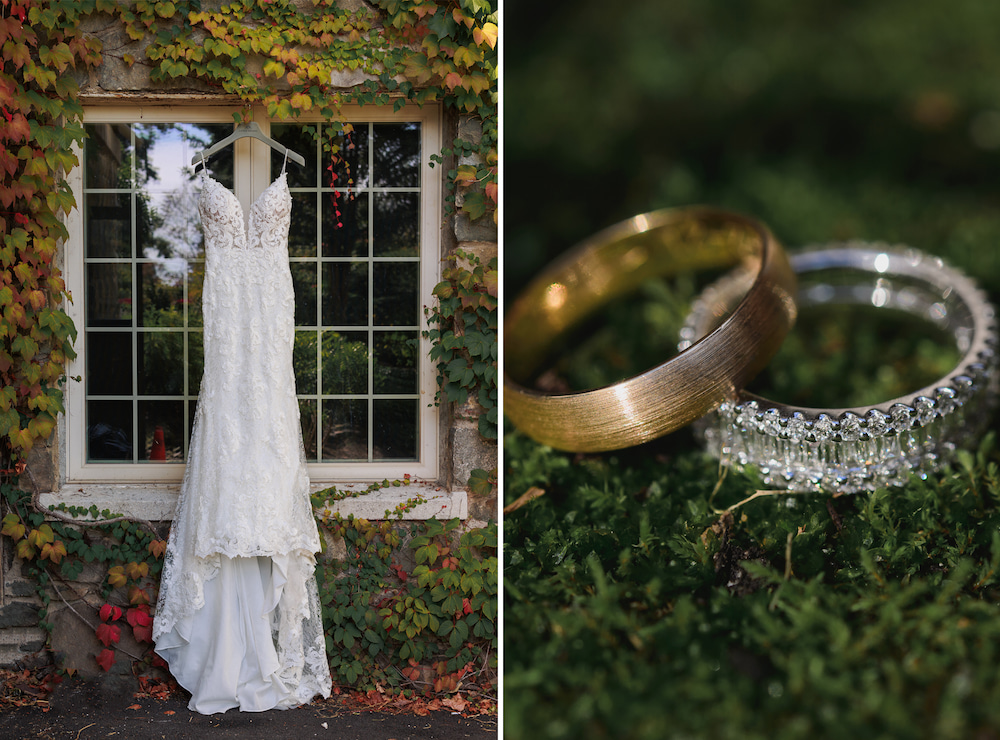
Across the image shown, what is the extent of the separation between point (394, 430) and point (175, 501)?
2.44 ft

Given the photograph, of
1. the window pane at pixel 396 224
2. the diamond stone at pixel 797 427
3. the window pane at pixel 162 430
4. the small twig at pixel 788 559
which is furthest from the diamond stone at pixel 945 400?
the window pane at pixel 162 430

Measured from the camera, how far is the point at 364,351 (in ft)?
7.63

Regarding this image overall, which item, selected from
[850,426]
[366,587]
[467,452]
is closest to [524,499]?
[850,426]

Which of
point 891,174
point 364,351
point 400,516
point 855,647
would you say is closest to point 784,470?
point 855,647

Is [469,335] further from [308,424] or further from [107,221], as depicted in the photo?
[107,221]

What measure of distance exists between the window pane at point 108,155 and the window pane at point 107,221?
5cm

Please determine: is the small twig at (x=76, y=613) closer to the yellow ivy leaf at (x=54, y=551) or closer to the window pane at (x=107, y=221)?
the yellow ivy leaf at (x=54, y=551)

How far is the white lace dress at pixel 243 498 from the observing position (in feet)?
6.34

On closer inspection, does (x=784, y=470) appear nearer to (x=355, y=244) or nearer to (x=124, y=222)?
(x=355, y=244)

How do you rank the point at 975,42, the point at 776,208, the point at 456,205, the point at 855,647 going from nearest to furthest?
the point at 855,647 < the point at 776,208 < the point at 975,42 < the point at 456,205

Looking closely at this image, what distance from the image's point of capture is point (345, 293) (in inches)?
91.0

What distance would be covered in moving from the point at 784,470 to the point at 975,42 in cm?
163

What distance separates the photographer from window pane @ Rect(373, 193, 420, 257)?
230 centimetres

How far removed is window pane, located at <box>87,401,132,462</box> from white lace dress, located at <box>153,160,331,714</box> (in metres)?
0.41
